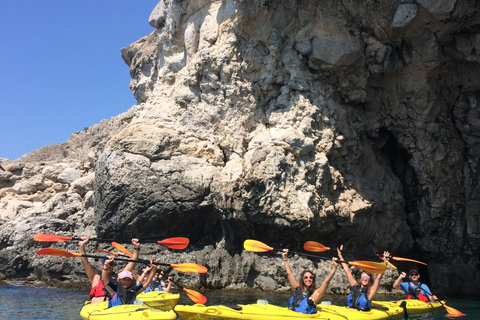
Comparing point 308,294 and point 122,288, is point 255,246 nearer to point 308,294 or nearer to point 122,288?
point 308,294

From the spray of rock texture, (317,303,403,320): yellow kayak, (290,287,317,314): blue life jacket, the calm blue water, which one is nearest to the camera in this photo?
(290,287,317,314): blue life jacket

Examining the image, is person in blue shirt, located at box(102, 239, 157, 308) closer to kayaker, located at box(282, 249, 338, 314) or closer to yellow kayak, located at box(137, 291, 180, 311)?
yellow kayak, located at box(137, 291, 180, 311)

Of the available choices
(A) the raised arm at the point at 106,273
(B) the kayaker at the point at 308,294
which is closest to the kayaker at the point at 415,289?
(B) the kayaker at the point at 308,294

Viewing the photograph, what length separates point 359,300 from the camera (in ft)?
24.6

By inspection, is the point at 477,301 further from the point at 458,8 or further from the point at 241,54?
the point at 241,54

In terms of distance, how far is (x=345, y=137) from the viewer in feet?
40.5

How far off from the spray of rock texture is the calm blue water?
3.14ft

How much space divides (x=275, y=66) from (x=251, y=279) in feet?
17.3

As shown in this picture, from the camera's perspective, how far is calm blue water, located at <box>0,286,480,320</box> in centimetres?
832

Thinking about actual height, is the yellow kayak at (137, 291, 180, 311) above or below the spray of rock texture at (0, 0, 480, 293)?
below

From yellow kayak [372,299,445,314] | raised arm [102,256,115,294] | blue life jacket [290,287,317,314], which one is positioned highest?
raised arm [102,256,115,294]

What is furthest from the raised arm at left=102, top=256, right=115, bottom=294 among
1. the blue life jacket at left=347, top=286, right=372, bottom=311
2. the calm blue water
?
the blue life jacket at left=347, top=286, right=372, bottom=311

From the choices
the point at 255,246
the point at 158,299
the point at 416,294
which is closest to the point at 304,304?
the point at 255,246

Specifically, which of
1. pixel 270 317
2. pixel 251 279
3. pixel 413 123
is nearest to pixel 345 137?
pixel 413 123
